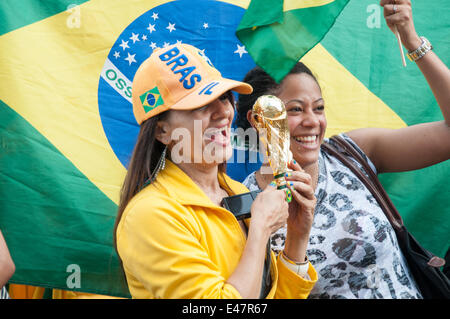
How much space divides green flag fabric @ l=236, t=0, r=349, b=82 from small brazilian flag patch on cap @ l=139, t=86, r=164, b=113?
0.67 meters

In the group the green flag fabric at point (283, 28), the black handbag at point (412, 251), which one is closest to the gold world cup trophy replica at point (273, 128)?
the green flag fabric at point (283, 28)

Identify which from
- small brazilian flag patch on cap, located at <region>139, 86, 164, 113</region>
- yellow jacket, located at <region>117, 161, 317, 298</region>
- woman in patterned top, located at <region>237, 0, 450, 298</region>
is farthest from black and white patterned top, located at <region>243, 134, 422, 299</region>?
small brazilian flag patch on cap, located at <region>139, 86, 164, 113</region>

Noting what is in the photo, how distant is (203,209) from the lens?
1.56 meters

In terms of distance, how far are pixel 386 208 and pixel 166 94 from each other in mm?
1192

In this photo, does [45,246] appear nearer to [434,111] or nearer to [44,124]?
[44,124]

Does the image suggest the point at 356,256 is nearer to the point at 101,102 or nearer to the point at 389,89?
the point at 389,89

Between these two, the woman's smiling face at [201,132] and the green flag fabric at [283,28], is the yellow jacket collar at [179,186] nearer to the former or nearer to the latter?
the woman's smiling face at [201,132]

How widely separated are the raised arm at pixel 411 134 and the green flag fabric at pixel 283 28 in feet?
0.98

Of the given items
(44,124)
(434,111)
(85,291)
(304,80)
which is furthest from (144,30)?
(434,111)

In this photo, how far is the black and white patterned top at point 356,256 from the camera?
2.04 m

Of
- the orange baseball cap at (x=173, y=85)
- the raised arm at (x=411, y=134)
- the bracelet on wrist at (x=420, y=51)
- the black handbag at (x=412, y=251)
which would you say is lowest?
the black handbag at (x=412, y=251)

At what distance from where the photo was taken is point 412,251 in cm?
212

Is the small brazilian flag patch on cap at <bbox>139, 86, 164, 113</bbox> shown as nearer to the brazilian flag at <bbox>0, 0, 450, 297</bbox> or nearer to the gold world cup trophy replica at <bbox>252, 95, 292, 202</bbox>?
the gold world cup trophy replica at <bbox>252, 95, 292, 202</bbox>

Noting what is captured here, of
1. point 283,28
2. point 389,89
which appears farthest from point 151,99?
point 389,89
